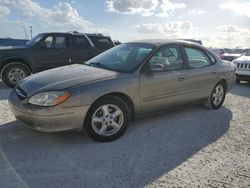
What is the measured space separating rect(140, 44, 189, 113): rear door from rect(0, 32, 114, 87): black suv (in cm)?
498

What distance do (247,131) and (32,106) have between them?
3503mm

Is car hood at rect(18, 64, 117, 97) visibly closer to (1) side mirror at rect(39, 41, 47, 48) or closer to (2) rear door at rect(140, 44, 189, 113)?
(2) rear door at rect(140, 44, 189, 113)

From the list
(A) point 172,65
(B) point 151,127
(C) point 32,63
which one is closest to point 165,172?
(B) point 151,127

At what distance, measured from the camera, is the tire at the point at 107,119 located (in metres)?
4.14

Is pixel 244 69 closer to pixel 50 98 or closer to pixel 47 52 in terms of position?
pixel 47 52

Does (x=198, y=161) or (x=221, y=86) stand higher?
(x=221, y=86)

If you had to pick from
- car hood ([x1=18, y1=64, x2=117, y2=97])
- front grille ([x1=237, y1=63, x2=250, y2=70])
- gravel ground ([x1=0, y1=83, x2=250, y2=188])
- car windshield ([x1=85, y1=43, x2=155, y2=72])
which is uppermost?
car windshield ([x1=85, y1=43, x2=155, y2=72])

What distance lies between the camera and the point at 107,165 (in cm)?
355

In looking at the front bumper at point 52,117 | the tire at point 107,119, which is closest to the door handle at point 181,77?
the tire at point 107,119

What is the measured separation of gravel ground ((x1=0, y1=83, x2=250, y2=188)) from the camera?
321 cm

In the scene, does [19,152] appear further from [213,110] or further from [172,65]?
[213,110]

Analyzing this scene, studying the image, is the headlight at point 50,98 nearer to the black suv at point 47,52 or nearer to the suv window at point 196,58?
the suv window at point 196,58

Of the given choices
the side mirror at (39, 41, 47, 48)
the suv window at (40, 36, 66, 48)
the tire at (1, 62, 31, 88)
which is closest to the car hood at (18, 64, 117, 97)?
the tire at (1, 62, 31, 88)

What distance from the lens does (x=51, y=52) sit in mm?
9180
